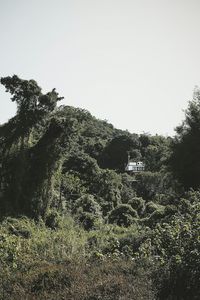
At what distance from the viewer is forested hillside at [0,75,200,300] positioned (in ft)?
20.1

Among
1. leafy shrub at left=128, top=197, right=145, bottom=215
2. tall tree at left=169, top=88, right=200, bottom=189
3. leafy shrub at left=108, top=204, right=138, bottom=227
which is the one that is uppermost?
tall tree at left=169, top=88, right=200, bottom=189

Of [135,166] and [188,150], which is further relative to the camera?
[135,166]

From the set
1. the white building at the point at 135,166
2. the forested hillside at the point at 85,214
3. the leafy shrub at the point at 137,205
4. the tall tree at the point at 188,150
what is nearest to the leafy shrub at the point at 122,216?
the forested hillside at the point at 85,214

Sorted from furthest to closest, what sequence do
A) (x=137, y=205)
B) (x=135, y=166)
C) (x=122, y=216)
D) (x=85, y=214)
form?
(x=135, y=166) → (x=137, y=205) → (x=122, y=216) → (x=85, y=214)

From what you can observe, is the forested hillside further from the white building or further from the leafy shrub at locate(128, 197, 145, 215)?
the white building

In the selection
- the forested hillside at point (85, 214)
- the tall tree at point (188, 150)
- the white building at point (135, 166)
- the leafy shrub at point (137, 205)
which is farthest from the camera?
the white building at point (135, 166)

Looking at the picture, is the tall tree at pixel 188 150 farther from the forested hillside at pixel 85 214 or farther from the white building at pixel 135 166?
the white building at pixel 135 166

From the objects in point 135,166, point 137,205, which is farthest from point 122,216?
point 135,166

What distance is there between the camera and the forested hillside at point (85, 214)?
20.1 ft

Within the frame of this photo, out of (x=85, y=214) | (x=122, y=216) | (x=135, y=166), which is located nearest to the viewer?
(x=85, y=214)

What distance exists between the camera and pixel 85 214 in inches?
1049

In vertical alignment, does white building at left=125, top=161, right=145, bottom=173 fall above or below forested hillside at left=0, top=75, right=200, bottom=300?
above

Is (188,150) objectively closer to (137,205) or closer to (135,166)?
(137,205)

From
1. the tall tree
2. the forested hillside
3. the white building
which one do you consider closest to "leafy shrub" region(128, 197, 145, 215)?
the forested hillside
